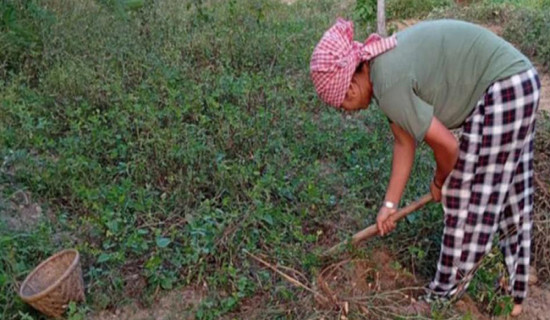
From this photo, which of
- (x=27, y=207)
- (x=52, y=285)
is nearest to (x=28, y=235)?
(x=27, y=207)

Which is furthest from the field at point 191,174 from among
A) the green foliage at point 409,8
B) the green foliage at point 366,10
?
the green foliage at point 409,8

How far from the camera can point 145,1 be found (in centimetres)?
571

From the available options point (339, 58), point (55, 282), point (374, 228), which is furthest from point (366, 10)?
point (55, 282)

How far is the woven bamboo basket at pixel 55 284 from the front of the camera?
254cm

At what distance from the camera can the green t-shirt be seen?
2.20 meters

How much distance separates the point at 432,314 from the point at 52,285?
5.09 feet

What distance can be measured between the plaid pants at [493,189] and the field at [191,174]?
17 centimetres

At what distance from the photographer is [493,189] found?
242 centimetres

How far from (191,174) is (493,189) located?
1.64 metres

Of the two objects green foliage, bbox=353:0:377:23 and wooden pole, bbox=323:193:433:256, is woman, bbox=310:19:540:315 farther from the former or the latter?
green foliage, bbox=353:0:377:23

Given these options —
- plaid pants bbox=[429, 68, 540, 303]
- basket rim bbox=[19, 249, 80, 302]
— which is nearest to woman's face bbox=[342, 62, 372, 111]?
plaid pants bbox=[429, 68, 540, 303]

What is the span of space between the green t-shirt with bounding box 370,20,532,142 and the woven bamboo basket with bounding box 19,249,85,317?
143cm

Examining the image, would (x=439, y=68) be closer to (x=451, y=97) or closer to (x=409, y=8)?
(x=451, y=97)

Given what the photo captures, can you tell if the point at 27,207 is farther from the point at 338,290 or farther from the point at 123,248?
the point at 338,290
